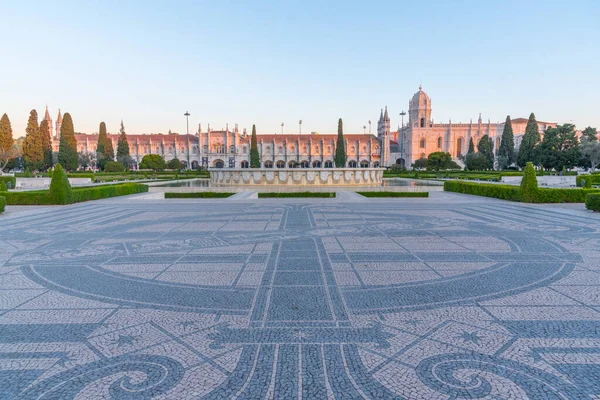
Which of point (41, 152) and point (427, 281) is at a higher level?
point (41, 152)

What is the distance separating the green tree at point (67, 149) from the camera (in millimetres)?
45375

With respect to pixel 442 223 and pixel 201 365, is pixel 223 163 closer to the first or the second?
pixel 442 223

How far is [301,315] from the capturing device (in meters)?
4.03

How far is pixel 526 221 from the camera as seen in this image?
10.5m

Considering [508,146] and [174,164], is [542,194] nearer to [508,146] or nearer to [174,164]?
[508,146]

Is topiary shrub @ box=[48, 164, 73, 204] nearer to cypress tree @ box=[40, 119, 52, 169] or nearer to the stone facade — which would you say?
cypress tree @ box=[40, 119, 52, 169]

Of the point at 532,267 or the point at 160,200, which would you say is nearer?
the point at 532,267

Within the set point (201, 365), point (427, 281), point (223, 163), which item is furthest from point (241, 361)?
point (223, 163)

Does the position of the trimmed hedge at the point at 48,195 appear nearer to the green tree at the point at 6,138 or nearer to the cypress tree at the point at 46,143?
the green tree at the point at 6,138

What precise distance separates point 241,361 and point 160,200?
15.0 metres

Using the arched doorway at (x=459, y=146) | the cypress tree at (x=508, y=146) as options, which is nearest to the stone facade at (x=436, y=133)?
the arched doorway at (x=459, y=146)

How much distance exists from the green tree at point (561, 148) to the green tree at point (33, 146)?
56.2 metres

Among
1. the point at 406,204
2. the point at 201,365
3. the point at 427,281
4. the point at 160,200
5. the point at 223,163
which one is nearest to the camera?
the point at 201,365

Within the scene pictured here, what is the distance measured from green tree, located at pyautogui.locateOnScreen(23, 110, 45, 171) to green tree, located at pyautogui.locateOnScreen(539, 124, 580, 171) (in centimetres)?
5618
